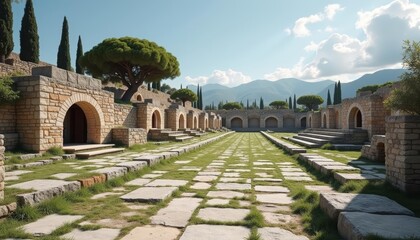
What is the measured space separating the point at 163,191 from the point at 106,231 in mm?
1687

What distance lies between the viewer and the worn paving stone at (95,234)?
281 centimetres

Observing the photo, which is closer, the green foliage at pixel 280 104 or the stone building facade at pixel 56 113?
the stone building facade at pixel 56 113

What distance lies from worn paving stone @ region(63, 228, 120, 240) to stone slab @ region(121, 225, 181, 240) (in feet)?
0.52

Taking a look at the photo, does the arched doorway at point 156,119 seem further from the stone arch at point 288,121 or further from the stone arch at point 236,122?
the stone arch at point 288,121

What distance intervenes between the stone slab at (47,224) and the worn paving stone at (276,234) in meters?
2.12

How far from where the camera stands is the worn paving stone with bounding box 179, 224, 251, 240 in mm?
2807

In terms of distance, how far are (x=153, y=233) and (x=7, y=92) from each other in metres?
6.71

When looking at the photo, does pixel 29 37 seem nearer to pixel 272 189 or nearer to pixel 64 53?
pixel 64 53

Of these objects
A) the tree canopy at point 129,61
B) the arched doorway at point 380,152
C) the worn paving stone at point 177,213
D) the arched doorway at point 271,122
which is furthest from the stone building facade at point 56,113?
the arched doorway at point 271,122

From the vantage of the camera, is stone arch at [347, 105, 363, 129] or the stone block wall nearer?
the stone block wall

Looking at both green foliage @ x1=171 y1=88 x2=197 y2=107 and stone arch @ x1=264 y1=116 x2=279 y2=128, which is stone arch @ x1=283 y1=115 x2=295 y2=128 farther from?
green foliage @ x1=171 y1=88 x2=197 y2=107

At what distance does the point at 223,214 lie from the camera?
3.53m

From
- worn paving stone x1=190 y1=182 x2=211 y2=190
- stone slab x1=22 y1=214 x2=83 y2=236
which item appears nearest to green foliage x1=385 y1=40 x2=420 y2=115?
worn paving stone x1=190 y1=182 x2=211 y2=190

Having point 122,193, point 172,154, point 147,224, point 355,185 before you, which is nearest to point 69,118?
point 172,154
